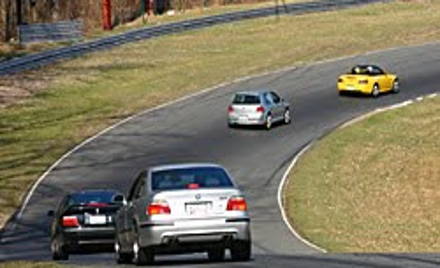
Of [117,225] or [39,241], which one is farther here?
[39,241]

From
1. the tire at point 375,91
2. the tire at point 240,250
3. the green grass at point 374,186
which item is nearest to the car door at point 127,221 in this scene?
the tire at point 240,250

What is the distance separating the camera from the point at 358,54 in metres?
67.4

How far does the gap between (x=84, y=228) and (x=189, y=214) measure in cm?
730

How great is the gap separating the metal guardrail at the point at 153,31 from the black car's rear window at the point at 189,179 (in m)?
45.2

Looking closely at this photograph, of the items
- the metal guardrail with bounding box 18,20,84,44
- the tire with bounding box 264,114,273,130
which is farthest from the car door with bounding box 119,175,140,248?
the metal guardrail with bounding box 18,20,84,44

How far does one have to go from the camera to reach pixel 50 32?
74875 mm

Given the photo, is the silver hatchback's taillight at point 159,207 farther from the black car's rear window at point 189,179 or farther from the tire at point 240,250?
the tire at point 240,250

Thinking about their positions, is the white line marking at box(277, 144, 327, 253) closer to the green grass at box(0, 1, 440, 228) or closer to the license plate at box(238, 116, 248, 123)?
the license plate at box(238, 116, 248, 123)

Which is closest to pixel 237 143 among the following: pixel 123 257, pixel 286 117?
pixel 286 117

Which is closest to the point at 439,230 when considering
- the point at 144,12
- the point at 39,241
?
the point at 39,241

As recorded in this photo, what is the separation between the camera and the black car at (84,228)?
85.0 feet

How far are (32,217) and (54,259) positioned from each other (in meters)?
13.2

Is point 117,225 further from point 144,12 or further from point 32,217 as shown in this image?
point 144,12

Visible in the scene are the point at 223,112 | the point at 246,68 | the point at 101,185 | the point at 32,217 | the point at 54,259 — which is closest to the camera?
the point at 54,259
